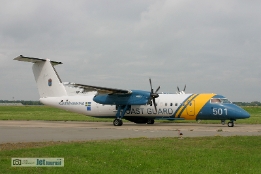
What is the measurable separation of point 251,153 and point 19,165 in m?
7.48

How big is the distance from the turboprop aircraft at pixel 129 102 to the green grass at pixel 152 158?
49.5ft

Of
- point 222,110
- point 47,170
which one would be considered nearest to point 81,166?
point 47,170

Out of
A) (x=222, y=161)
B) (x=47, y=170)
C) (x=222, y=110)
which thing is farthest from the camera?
(x=222, y=110)

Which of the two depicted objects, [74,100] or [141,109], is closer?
[141,109]

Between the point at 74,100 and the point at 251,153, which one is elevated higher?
the point at 74,100

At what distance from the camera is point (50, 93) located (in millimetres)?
33969

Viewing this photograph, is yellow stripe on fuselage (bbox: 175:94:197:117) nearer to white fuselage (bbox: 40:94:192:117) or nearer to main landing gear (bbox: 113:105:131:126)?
white fuselage (bbox: 40:94:192:117)

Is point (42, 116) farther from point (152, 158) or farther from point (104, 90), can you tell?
point (152, 158)

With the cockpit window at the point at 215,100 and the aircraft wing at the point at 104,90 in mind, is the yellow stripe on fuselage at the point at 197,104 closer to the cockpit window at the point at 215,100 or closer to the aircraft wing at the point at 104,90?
A: the cockpit window at the point at 215,100

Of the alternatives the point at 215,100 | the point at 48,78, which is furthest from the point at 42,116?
the point at 215,100

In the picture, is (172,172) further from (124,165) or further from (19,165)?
(19,165)

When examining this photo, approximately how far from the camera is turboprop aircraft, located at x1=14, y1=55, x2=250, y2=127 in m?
28.6

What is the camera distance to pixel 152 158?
10.5m

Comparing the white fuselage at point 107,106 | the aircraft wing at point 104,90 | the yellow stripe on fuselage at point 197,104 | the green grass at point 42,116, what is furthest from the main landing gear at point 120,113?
the green grass at point 42,116
